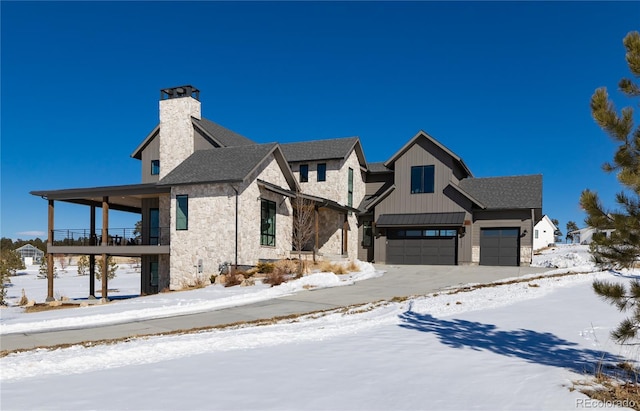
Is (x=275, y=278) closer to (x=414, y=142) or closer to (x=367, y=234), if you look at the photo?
(x=367, y=234)

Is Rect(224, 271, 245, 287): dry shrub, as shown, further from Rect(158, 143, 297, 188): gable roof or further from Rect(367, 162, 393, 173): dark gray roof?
Rect(367, 162, 393, 173): dark gray roof

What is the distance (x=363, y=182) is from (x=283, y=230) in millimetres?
10421

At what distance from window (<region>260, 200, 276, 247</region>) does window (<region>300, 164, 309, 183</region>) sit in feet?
22.0

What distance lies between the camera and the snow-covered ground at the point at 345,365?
5332 millimetres

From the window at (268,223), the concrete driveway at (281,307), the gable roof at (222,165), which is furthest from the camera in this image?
the window at (268,223)

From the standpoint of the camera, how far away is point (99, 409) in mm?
5059

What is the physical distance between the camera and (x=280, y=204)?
1002 inches

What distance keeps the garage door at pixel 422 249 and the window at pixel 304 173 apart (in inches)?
280

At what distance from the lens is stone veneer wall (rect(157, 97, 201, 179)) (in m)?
27.0

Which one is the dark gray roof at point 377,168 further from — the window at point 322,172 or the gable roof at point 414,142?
the window at point 322,172

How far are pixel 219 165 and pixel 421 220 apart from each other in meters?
13.1

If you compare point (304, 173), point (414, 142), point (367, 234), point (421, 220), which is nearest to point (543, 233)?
point (367, 234)

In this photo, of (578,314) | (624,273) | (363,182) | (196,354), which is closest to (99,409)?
(196,354)

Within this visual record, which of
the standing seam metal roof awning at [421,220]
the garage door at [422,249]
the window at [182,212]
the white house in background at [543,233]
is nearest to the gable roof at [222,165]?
the window at [182,212]
